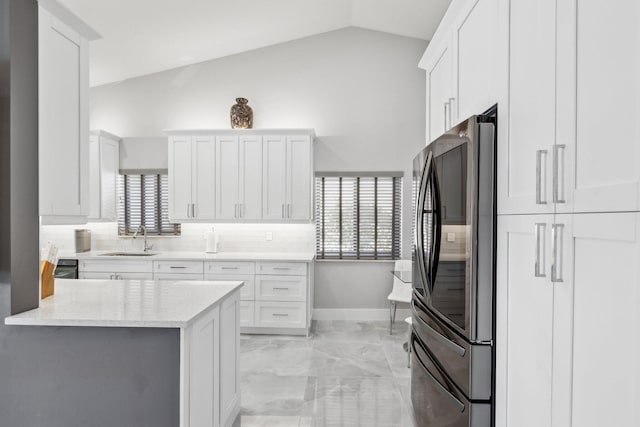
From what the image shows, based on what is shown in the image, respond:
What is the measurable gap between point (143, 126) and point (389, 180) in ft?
10.3

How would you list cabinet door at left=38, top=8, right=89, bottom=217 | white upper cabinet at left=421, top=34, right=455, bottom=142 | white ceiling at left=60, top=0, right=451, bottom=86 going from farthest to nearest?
1. white ceiling at left=60, top=0, right=451, bottom=86
2. white upper cabinet at left=421, top=34, right=455, bottom=142
3. cabinet door at left=38, top=8, right=89, bottom=217

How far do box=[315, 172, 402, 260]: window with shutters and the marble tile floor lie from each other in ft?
3.13

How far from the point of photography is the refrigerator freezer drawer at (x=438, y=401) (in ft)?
5.36

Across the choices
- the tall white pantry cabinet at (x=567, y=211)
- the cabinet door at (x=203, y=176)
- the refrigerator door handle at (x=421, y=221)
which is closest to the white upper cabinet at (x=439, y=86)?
the refrigerator door handle at (x=421, y=221)

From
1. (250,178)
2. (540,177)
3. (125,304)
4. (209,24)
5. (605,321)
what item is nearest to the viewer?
(605,321)

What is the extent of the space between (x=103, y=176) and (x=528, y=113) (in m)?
4.81

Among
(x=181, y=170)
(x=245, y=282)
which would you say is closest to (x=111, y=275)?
(x=181, y=170)

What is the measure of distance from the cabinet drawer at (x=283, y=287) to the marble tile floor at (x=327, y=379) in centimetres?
43

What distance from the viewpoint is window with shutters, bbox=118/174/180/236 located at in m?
5.29

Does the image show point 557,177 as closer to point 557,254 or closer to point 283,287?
point 557,254

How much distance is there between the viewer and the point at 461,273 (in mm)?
1678

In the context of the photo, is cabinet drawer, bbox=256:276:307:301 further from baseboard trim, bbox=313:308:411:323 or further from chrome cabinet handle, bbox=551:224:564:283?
chrome cabinet handle, bbox=551:224:564:283

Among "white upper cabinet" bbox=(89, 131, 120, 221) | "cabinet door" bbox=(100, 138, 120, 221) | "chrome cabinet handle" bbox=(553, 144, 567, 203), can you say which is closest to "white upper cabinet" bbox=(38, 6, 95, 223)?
"chrome cabinet handle" bbox=(553, 144, 567, 203)

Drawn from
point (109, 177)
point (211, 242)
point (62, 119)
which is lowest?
point (211, 242)
